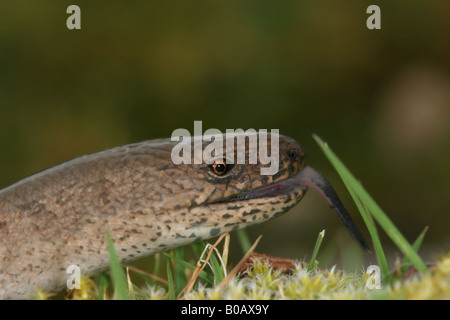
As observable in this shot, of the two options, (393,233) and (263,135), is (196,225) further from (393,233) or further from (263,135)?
(393,233)

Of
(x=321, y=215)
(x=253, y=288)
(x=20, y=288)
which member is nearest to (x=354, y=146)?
(x=321, y=215)

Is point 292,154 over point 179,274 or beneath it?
over

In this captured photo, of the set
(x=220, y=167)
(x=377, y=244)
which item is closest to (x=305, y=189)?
(x=220, y=167)

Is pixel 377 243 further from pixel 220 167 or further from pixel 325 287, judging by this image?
pixel 220 167

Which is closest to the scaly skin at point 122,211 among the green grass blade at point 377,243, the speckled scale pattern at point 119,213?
the speckled scale pattern at point 119,213

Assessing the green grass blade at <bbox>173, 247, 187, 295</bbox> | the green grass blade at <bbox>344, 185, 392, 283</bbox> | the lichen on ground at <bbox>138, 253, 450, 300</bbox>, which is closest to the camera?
the lichen on ground at <bbox>138, 253, 450, 300</bbox>

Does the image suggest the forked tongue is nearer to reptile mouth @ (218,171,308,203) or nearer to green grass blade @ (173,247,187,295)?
reptile mouth @ (218,171,308,203)

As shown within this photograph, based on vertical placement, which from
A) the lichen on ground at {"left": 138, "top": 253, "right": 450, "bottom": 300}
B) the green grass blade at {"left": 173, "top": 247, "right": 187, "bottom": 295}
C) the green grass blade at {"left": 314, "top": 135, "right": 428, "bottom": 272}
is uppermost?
the green grass blade at {"left": 314, "top": 135, "right": 428, "bottom": 272}

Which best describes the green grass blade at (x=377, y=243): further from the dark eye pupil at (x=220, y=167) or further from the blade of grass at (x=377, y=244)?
the dark eye pupil at (x=220, y=167)

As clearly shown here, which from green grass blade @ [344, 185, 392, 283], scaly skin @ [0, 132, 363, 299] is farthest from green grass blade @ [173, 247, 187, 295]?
green grass blade @ [344, 185, 392, 283]
